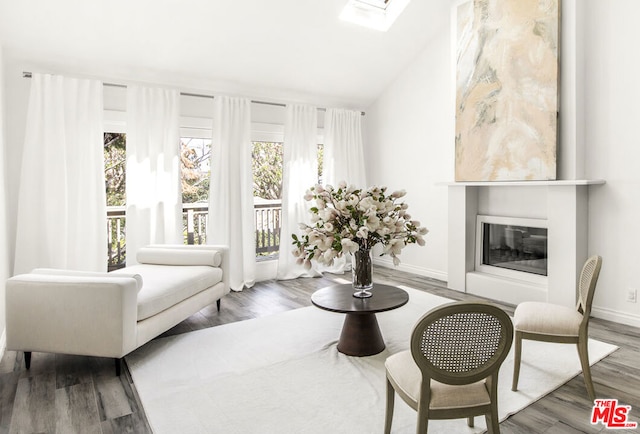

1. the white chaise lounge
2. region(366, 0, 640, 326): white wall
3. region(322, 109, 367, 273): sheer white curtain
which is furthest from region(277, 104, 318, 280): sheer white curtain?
region(366, 0, 640, 326): white wall

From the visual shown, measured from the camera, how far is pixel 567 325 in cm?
233

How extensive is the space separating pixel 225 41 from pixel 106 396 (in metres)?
3.52

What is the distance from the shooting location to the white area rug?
6.96 feet

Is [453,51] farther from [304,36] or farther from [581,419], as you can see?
[581,419]

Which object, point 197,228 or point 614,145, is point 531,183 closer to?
point 614,145

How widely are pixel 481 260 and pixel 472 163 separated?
1.12 m

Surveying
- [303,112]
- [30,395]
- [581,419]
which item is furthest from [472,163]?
[30,395]

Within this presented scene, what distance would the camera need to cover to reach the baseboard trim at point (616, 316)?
11.5 ft

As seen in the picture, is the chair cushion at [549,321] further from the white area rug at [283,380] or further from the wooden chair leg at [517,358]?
the white area rug at [283,380]

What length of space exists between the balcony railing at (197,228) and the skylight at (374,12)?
2.50 meters

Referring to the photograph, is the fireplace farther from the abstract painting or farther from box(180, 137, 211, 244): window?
box(180, 137, 211, 244): window

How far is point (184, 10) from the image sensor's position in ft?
12.9

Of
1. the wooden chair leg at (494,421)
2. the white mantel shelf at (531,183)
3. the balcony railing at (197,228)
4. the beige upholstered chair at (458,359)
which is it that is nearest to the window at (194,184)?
the balcony railing at (197,228)

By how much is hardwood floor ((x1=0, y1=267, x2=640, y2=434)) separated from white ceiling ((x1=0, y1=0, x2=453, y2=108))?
275 centimetres
